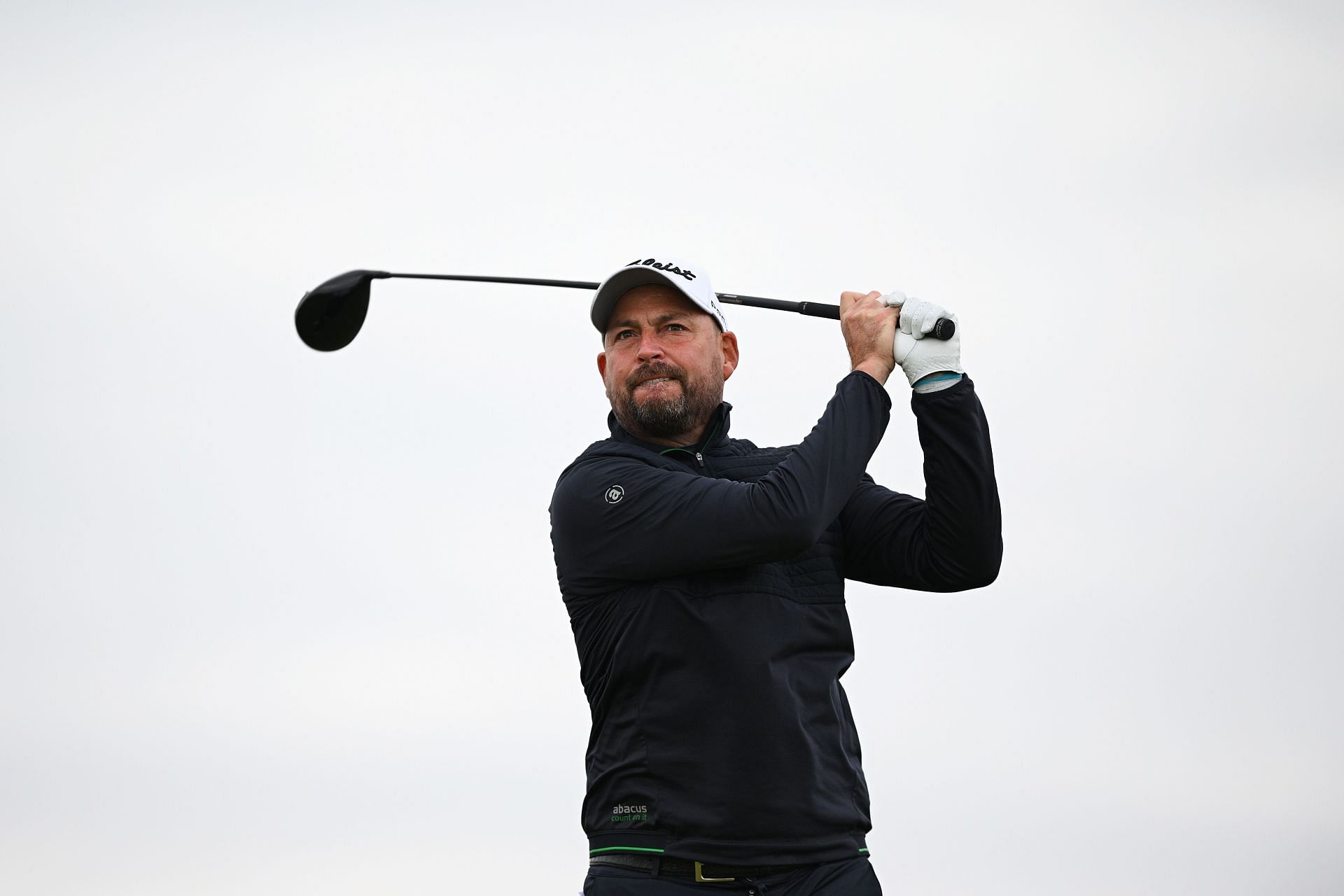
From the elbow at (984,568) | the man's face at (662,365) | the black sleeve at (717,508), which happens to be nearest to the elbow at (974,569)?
the elbow at (984,568)

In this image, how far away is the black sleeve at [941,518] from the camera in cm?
453

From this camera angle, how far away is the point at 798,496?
420 centimetres

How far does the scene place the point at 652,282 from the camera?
4.86 metres

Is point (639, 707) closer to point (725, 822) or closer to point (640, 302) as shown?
point (725, 822)

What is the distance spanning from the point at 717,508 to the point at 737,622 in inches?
11.9

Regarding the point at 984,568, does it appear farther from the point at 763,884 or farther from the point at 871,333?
the point at 763,884

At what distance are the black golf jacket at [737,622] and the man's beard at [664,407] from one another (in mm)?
123

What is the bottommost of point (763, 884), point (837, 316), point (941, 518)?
point (763, 884)

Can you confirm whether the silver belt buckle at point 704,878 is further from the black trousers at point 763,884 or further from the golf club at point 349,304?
the golf club at point 349,304

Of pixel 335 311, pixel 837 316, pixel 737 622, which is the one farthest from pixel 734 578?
pixel 335 311

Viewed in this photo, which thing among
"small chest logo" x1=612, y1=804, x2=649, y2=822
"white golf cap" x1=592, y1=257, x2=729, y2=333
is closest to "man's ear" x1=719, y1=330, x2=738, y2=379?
"white golf cap" x1=592, y1=257, x2=729, y2=333

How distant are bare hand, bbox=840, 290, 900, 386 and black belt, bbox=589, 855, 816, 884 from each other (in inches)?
53.8

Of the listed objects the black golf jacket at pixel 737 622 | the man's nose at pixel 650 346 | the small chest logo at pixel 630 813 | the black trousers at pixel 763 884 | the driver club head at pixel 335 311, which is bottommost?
the black trousers at pixel 763 884

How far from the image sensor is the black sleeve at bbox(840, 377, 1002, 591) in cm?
453
